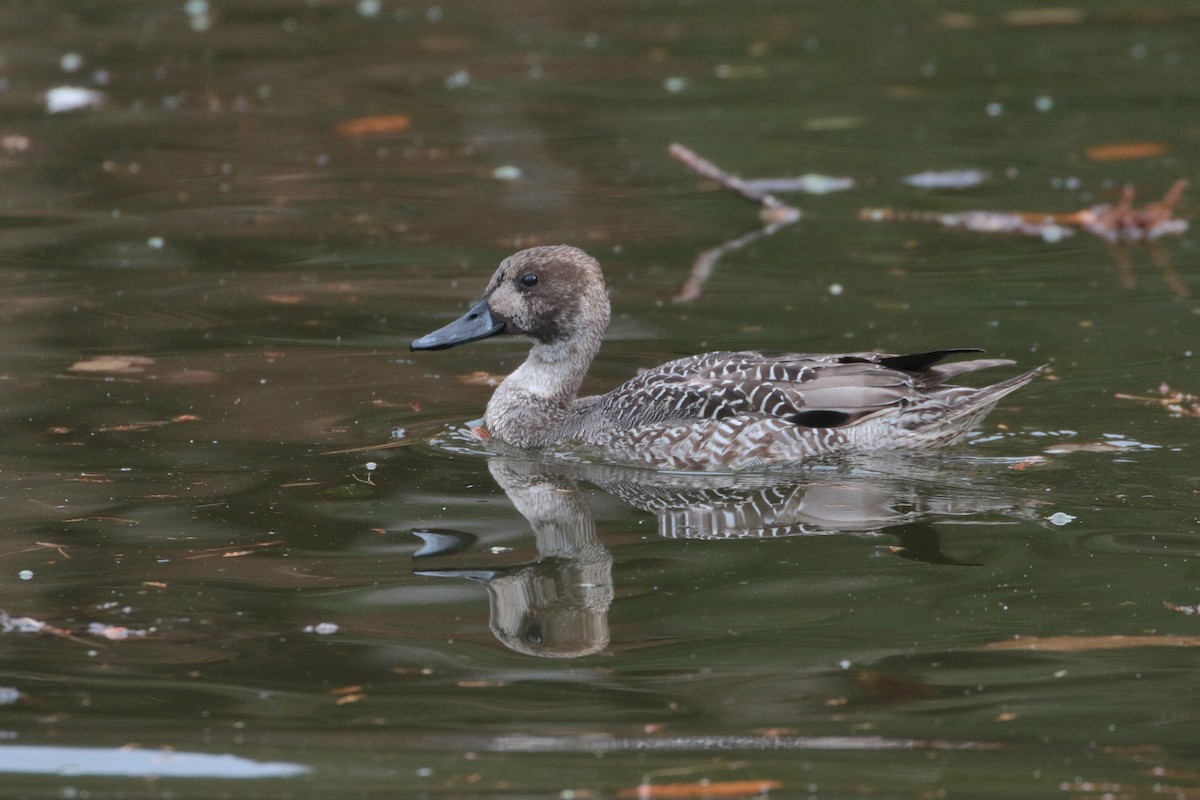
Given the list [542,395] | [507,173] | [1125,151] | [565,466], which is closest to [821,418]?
[565,466]

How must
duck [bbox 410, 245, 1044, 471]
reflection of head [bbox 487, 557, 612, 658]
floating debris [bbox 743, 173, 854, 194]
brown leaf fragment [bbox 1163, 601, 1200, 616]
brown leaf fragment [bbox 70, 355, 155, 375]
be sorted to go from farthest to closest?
1. floating debris [bbox 743, 173, 854, 194]
2. brown leaf fragment [bbox 70, 355, 155, 375]
3. duck [bbox 410, 245, 1044, 471]
4. brown leaf fragment [bbox 1163, 601, 1200, 616]
5. reflection of head [bbox 487, 557, 612, 658]

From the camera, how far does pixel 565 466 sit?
855cm

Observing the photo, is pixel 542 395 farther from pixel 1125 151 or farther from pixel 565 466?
pixel 1125 151

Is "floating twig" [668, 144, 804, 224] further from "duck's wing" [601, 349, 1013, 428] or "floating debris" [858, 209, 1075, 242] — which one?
"duck's wing" [601, 349, 1013, 428]

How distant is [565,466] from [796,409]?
45.4 inches

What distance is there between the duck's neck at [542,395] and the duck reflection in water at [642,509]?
28 cm

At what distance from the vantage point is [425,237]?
1239 cm

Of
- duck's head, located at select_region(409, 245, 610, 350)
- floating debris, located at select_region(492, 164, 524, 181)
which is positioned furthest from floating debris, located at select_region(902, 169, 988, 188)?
duck's head, located at select_region(409, 245, 610, 350)

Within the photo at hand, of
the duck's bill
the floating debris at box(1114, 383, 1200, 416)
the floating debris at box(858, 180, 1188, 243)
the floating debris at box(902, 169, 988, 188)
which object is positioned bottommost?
the floating debris at box(1114, 383, 1200, 416)

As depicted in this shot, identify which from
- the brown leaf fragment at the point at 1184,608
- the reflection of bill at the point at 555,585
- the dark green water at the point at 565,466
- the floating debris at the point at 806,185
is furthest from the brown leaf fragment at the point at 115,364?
the brown leaf fragment at the point at 1184,608

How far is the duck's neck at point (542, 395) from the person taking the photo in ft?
28.9

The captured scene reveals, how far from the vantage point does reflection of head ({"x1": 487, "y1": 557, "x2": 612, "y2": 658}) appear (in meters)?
6.11

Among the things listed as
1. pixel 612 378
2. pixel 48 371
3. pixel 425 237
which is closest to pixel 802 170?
pixel 425 237

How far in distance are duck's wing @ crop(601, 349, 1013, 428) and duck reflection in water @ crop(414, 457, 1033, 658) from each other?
30 centimetres
